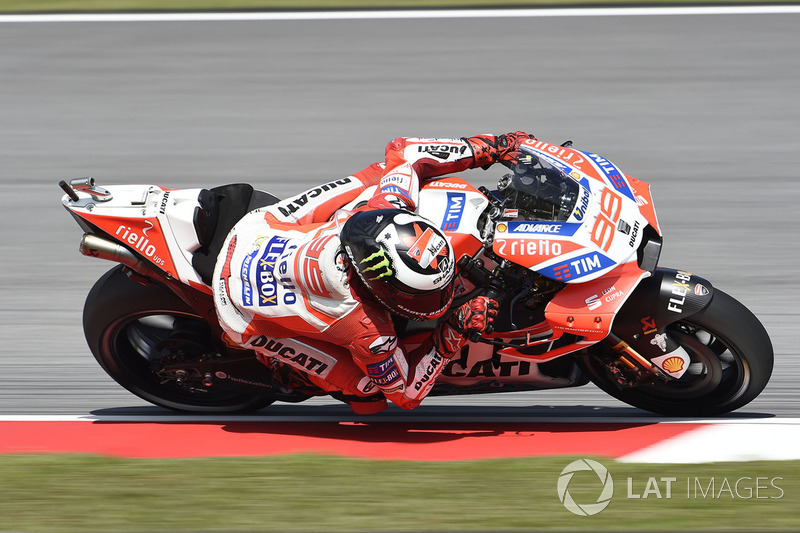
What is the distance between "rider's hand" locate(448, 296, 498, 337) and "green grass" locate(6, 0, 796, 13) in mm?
7433

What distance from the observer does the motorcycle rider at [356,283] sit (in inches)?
158

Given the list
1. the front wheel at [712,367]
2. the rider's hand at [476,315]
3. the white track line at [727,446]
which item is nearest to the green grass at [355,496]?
the white track line at [727,446]

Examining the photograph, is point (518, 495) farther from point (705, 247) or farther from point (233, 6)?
point (233, 6)

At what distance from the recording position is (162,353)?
5.22m

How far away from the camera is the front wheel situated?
179 inches

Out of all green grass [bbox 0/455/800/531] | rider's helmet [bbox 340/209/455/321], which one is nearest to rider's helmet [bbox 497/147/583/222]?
rider's helmet [bbox 340/209/455/321]

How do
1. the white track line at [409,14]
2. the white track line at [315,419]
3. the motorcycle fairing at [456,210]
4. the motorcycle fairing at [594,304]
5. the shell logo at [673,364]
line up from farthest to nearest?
1. the white track line at [409,14]
2. the white track line at [315,419]
3. the shell logo at [673,364]
4. the motorcycle fairing at [456,210]
5. the motorcycle fairing at [594,304]

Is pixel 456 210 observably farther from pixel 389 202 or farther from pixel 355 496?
pixel 355 496

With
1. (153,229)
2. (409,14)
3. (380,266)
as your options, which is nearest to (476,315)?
(380,266)

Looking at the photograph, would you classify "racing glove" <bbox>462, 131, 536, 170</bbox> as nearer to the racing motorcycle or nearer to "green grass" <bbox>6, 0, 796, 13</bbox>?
the racing motorcycle

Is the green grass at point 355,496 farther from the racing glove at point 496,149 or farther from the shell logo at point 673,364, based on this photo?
the racing glove at point 496,149

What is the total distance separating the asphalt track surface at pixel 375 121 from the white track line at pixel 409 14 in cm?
16

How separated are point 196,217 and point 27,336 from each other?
2.05 meters

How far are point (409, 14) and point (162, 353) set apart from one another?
21.9 ft
